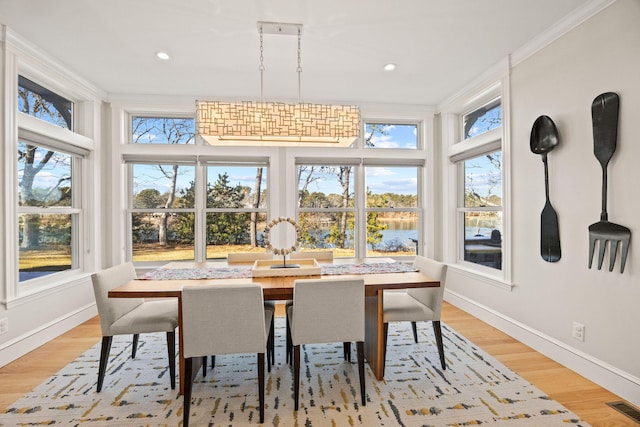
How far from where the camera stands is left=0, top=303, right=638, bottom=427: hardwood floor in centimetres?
206

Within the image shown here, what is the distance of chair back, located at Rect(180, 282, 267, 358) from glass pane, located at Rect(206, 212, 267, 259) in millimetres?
2561

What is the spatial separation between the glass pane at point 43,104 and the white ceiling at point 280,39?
37 centimetres

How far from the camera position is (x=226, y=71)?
341cm

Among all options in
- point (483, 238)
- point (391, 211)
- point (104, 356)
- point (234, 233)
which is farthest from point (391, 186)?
point (104, 356)

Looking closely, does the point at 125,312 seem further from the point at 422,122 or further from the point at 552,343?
the point at 422,122

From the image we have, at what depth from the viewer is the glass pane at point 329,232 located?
4598mm

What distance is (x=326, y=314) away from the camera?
2.06 m

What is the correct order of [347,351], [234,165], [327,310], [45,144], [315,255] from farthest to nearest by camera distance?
[234,165]
[315,255]
[45,144]
[347,351]
[327,310]

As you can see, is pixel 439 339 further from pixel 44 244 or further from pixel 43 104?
pixel 43 104


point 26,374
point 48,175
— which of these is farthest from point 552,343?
point 48,175

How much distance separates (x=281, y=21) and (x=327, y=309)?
215 centimetres

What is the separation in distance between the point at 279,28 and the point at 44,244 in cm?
312

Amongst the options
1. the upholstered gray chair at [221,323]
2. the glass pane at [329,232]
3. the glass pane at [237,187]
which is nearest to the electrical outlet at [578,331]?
the upholstered gray chair at [221,323]

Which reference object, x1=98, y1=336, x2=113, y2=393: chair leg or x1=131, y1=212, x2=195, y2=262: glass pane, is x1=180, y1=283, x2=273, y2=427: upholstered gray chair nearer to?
x1=98, y1=336, x2=113, y2=393: chair leg
